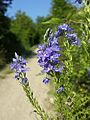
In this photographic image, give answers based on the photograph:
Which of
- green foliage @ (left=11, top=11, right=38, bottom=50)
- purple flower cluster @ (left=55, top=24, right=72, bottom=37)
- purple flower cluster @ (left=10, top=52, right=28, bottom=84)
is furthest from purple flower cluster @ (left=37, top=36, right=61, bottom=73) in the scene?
green foliage @ (left=11, top=11, right=38, bottom=50)

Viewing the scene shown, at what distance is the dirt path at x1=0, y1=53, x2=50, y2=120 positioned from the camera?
427 inches

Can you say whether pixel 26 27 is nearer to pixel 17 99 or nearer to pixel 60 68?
pixel 17 99

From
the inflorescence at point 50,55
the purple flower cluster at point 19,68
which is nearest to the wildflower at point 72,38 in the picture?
the inflorescence at point 50,55

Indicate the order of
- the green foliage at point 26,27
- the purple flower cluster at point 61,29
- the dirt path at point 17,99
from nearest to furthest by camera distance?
1. the purple flower cluster at point 61,29
2. the dirt path at point 17,99
3. the green foliage at point 26,27

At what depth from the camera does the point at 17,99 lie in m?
13.2

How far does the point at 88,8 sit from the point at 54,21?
25.5 inches

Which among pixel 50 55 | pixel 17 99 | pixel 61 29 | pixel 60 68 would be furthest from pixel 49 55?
pixel 17 99

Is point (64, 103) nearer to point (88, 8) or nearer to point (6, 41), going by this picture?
point (88, 8)

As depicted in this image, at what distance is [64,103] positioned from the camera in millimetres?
3812

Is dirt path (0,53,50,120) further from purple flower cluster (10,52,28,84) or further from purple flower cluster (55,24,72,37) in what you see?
purple flower cluster (55,24,72,37)

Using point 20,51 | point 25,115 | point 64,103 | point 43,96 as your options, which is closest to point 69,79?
point 64,103

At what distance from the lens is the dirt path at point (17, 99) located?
10.8 metres

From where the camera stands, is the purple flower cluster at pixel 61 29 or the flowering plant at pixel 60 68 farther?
the purple flower cluster at pixel 61 29

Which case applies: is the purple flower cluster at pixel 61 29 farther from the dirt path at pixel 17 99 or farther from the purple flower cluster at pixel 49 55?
the dirt path at pixel 17 99
